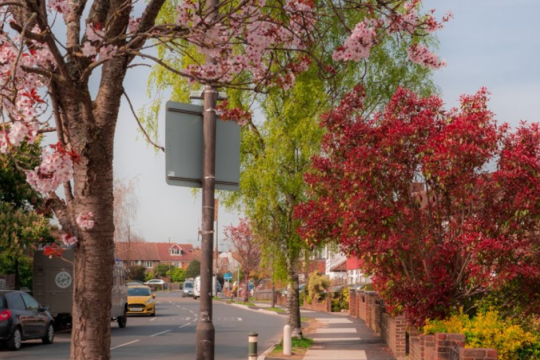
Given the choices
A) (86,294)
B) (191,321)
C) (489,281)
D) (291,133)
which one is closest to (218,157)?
(86,294)

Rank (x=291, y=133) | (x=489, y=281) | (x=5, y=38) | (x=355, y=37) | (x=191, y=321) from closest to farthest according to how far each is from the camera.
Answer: (x=5, y=38)
(x=355, y=37)
(x=489, y=281)
(x=291, y=133)
(x=191, y=321)

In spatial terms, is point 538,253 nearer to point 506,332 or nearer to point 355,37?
point 506,332

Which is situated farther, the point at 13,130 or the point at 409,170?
the point at 409,170

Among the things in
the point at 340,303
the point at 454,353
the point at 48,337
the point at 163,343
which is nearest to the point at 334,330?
the point at 163,343

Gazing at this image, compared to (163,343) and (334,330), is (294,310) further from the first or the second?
(334,330)

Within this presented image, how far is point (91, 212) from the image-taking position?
20.2ft

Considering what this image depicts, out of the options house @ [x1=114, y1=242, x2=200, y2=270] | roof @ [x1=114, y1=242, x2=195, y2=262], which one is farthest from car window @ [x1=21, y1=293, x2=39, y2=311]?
house @ [x1=114, y1=242, x2=200, y2=270]

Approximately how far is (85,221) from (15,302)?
A: 18162 mm

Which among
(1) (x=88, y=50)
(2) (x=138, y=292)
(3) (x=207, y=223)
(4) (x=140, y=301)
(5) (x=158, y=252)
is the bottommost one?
(4) (x=140, y=301)

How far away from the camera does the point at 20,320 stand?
74.5ft

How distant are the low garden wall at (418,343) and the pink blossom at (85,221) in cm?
558

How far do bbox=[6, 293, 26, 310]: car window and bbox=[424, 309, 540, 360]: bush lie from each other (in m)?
13.2

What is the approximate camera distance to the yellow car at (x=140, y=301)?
4331cm

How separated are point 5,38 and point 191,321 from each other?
105ft
